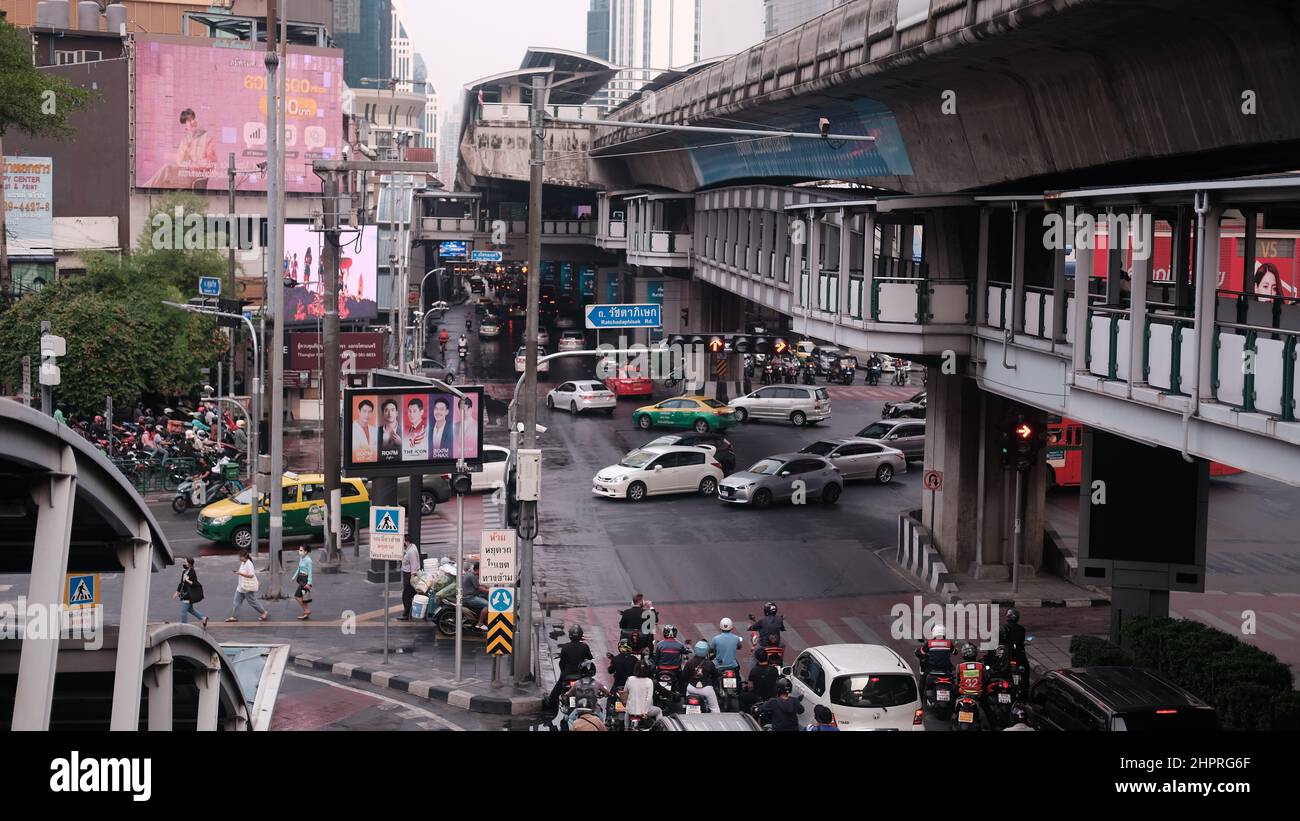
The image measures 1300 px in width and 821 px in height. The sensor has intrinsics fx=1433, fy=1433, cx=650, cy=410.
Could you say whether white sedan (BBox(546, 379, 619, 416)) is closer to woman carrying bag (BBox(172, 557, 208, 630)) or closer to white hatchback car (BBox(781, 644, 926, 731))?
woman carrying bag (BBox(172, 557, 208, 630))

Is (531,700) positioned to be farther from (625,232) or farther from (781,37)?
(625,232)

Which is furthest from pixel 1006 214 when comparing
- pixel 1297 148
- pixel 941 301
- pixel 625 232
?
pixel 625 232

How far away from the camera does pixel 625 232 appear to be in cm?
6931

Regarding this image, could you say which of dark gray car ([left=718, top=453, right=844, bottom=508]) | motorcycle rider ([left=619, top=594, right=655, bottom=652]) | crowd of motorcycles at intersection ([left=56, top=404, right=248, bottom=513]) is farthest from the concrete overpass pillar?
crowd of motorcycles at intersection ([left=56, top=404, right=248, bottom=513])

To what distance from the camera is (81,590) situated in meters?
12.5

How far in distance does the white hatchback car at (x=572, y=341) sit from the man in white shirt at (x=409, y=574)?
48.0m

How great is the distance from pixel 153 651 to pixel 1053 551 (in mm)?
22254

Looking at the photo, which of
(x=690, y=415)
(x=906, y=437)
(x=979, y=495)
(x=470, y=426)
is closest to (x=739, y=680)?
(x=979, y=495)

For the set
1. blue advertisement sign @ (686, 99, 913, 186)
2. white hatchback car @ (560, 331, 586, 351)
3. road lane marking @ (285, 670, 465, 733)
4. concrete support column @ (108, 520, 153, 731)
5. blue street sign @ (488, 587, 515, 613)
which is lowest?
road lane marking @ (285, 670, 465, 733)

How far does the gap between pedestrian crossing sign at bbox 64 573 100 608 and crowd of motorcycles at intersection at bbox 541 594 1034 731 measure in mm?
6267

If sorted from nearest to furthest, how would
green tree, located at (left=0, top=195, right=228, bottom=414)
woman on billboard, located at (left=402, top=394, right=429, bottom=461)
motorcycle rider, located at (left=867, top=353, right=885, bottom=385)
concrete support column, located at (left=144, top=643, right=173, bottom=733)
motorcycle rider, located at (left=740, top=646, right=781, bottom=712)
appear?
concrete support column, located at (left=144, top=643, right=173, bottom=733) → motorcycle rider, located at (left=740, top=646, right=781, bottom=712) → woman on billboard, located at (left=402, top=394, right=429, bottom=461) → green tree, located at (left=0, top=195, right=228, bottom=414) → motorcycle rider, located at (left=867, top=353, right=885, bottom=385)

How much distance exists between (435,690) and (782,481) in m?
17.2

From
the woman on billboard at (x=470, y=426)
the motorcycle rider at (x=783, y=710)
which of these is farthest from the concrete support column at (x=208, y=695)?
the woman on billboard at (x=470, y=426)

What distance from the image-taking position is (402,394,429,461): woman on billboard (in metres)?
28.9
